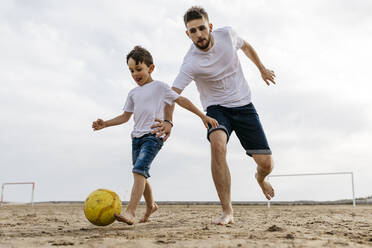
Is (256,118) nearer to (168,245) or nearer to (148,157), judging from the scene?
(148,157)

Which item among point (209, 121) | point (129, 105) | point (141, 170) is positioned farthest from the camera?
point (129, 105)

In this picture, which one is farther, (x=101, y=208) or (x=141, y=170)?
(x=141, y=170)

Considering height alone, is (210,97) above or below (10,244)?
above

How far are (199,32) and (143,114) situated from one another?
3.72 ft

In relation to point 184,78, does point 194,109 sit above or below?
below

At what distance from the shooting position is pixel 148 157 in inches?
163

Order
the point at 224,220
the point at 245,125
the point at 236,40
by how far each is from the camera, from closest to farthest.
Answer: the point at 224,220, the point at 245,125, the point at 236,40

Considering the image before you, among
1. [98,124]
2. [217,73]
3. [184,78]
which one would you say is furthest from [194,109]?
[98,124]

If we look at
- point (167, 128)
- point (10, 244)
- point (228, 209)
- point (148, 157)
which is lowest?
point (10, 244)

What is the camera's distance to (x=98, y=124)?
491cm

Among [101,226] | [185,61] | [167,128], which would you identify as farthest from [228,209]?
[185,61]

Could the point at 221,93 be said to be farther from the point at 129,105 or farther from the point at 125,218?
the point at 125,218

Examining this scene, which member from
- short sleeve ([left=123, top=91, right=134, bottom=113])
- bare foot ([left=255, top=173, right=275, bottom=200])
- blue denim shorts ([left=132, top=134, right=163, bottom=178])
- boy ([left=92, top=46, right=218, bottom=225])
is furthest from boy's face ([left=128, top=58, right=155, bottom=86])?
bare foot ([left=255, top=173, right=275, bottom=200])

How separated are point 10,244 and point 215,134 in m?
2.10
